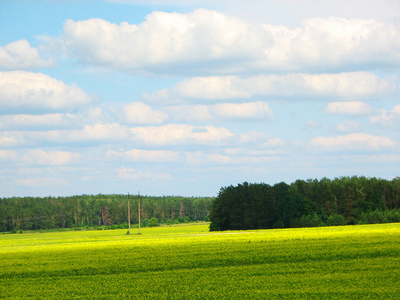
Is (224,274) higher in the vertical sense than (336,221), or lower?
lower

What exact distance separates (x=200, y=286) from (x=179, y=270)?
22.0 feet

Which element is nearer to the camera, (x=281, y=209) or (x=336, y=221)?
(x=336, y=221)

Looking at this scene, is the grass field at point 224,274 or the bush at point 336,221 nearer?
the grass field at point 224,274

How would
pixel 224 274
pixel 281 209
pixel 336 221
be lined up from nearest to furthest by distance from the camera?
pixel 224 274
pixel 336 221
pixel 281 209

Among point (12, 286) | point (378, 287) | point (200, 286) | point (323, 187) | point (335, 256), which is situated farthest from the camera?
point (323, 187)

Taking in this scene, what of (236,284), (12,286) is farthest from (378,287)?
(12,286)

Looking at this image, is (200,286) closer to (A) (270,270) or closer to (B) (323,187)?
(A) (270,270)

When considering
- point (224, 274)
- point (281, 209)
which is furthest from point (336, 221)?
point (224, 274)

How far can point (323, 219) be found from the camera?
12106cm

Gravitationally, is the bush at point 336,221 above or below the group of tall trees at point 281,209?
below

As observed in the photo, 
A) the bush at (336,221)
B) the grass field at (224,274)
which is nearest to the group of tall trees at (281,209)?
the bush at (336,221)

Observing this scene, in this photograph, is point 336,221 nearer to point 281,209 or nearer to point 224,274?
point 281,209

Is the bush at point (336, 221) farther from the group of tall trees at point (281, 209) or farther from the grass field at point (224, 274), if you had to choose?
the grass field at point (224, 274)

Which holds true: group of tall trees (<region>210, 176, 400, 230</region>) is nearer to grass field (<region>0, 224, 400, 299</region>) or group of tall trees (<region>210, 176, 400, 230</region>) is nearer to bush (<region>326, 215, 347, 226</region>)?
bush (<region>326, 215, 347, 226</region>)
